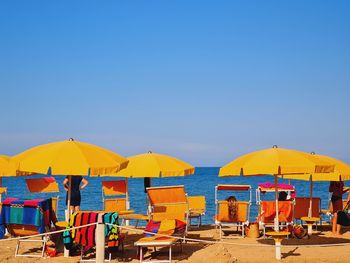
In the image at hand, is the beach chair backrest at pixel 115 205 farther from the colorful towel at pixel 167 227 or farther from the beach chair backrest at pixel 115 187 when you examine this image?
the colorful towel at pixel 167 227

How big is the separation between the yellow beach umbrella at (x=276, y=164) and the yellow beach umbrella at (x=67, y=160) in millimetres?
2271

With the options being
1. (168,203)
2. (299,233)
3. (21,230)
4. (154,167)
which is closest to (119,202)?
(154,167)

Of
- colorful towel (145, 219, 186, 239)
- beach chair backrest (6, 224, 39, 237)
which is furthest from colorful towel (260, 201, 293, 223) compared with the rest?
beach chair backrest (6, 224, 39, 237)

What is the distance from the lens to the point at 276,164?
8953mm

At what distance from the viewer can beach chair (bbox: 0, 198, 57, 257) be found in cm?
873

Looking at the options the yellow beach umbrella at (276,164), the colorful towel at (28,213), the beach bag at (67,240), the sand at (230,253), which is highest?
the yellow beach umbrella at (276,164)

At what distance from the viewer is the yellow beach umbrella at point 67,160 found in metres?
8.30

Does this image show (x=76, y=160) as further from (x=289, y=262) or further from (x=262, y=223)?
(x=262, y=223)

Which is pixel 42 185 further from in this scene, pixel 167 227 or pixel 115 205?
pixel 167 227

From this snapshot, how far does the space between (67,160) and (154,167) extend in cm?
323

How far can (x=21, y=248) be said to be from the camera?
980cm

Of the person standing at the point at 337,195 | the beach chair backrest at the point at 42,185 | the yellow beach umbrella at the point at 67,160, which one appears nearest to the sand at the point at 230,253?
the yellow beach umbrella at the point at 67,160

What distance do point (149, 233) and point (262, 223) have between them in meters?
3.35

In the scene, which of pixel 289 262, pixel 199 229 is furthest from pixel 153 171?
pixel 289 262
